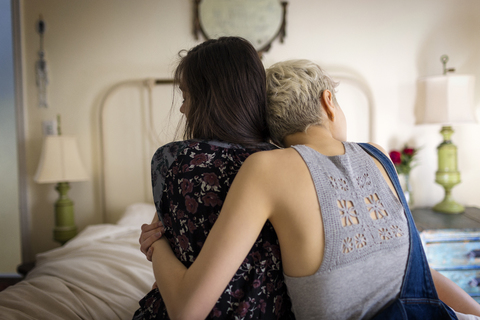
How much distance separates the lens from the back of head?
0.77 meters

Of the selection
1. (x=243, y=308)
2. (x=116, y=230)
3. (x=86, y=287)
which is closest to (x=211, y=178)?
(x=243, y=308)

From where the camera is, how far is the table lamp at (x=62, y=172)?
2.31 meters

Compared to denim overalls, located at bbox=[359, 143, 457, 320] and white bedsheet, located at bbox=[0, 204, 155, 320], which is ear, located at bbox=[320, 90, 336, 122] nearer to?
denim overalls, located at bbox=[359, 143, 457, 320]

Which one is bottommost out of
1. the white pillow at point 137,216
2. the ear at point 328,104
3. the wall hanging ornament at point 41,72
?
the white pillow at point 137,216

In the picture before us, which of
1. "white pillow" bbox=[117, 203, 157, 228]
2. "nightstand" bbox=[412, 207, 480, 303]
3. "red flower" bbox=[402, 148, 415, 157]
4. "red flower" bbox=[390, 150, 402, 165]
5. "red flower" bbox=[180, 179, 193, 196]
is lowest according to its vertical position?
"nightstand" bbox=[412, 207, 480, 303]

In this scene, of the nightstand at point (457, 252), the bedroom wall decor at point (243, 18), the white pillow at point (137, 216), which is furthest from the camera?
the bedroom wall decor at point (243, 18)

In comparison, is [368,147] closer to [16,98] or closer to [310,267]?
[310,267]

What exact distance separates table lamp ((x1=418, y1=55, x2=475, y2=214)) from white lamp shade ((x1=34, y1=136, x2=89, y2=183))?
2406mm

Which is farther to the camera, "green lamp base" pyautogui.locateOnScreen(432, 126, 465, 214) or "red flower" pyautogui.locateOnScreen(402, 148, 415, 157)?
"red flower" pyautogui.locateOnScreen(402, 148, 415, 157)

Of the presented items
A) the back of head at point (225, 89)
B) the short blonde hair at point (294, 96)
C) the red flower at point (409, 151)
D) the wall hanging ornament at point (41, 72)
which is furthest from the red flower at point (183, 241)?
the wall hanging ornament at point (41, 72)

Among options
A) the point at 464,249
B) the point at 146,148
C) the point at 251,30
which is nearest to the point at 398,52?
the point at 251,30

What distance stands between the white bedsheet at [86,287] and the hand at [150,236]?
0.48 meters

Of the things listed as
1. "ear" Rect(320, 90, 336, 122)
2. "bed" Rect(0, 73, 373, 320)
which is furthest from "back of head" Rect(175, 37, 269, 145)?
"bed" Rect(0, 73, 373, 320)

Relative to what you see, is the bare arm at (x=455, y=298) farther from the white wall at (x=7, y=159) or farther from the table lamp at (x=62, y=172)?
the white wall at (x=7, y=159)
